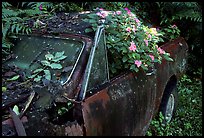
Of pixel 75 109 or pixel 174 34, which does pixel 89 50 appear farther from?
pixel 174 34

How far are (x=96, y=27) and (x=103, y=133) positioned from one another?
1.01 meters

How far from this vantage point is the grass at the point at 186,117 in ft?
11.2

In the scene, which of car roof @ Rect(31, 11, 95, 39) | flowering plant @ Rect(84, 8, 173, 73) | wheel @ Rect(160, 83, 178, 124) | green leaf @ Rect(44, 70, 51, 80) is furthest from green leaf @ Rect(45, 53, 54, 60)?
wheel @ Rect(160, 83, 178, 124)

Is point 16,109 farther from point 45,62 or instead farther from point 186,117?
point 186,117

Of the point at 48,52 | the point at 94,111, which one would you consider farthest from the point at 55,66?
the point at 94,111

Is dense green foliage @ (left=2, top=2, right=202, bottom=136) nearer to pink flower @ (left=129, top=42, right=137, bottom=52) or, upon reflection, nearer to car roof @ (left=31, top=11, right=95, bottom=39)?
car roof @ (left=31, top=11, right=95, bottom=39)

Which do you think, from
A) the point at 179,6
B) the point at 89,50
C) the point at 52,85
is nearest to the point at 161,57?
the point at 89,50

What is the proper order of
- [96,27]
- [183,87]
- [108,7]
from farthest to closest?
[108,7] → [183,87] → [96,27]

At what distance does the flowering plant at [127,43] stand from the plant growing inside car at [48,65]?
0.46 m

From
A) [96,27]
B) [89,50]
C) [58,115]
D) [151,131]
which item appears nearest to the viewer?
[58,115]

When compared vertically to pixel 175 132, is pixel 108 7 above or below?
above

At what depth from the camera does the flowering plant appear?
2561 millimetres

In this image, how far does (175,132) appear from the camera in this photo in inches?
138

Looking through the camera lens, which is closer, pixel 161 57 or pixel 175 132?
pixel 161 57
